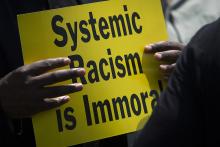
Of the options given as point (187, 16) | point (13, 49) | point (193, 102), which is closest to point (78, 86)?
point (13, 49)

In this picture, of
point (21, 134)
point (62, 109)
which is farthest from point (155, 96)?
point (21, 134)

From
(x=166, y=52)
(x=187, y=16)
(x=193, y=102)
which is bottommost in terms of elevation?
(x=193, y=102)

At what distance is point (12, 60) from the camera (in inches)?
73.6

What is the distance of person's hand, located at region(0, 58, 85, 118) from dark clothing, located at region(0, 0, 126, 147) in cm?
8

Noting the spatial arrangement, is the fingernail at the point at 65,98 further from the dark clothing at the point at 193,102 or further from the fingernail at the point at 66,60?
the dark clothing at the point at 193,102

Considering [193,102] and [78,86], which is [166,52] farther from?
[193,102]

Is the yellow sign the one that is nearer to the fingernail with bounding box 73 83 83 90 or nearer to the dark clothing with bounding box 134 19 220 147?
the fingernail with bounding box 73 83 83 90

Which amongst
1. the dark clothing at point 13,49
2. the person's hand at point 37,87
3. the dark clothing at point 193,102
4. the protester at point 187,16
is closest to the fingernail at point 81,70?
the person's hand at point 37,87

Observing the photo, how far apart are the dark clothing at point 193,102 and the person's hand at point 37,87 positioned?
0.44 meters

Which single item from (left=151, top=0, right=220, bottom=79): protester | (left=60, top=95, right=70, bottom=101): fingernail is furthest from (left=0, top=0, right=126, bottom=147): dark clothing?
(left=151, top=0, right=220, bottom=79): protester

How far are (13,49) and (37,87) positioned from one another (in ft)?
0.54

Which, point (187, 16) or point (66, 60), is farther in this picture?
point (187, 16)

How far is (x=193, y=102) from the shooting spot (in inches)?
52.0

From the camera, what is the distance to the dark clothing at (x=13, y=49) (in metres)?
1.87
